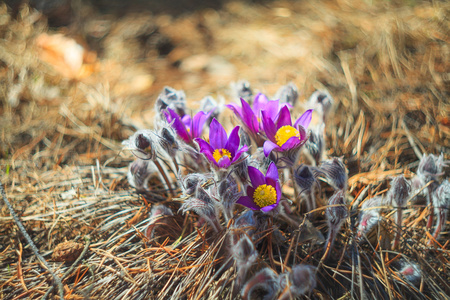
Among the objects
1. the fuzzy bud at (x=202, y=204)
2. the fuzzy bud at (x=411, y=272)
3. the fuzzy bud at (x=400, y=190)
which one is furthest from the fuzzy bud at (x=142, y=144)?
the fuzzy bud at (x=411, y=272)

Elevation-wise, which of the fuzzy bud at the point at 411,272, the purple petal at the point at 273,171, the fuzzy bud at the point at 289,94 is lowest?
the fuzzy bud at the point at 411,272

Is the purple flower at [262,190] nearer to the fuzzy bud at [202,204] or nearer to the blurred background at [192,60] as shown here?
the fuzzy bud at [202,204]

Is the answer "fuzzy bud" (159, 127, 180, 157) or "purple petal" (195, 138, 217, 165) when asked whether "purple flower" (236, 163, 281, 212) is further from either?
"fuzzy bud" (159, 127, 180, 157)

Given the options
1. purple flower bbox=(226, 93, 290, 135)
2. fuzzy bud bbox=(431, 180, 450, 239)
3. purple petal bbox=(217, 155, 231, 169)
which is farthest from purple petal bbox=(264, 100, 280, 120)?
fuzzy bud bbox=(431, 180, 450, 239)

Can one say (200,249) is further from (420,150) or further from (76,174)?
(420,150)

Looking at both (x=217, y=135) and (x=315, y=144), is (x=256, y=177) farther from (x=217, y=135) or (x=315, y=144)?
(x=315, y=144)

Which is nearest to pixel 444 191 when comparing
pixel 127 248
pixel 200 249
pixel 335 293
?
pixel 335 293
